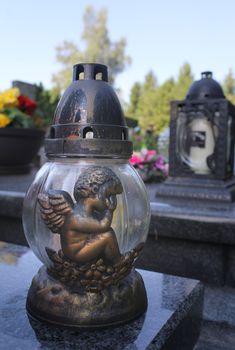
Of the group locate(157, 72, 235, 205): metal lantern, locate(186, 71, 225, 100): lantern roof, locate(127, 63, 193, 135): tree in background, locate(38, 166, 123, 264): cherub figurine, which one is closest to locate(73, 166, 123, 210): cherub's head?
locate(38, 166, 123, 264): cherub figurine

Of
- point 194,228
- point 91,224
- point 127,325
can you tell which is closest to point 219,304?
point 194,228

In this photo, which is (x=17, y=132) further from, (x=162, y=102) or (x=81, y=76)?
(x=162, y=102)

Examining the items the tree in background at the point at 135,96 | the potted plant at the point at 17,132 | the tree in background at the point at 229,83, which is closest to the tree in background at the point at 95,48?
the tree in background at the point at 135,96

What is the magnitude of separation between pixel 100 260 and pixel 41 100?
4.14 metres

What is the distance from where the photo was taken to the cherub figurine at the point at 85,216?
2.64 feet

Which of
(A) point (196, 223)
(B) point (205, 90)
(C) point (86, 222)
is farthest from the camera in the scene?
(B) point (205, 90)

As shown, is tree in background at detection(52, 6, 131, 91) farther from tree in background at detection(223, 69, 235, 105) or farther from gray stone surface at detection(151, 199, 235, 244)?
gray stone surface at detection(151, 199, 235, 244)

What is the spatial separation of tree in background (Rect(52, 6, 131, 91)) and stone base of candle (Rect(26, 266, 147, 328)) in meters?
31.5

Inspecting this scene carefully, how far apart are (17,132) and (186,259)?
1.70m

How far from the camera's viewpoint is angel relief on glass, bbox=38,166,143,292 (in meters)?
0.81

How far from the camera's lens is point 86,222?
2.64 feet

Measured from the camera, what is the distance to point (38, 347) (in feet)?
2.54

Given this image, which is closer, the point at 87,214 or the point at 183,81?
the point at 87,214

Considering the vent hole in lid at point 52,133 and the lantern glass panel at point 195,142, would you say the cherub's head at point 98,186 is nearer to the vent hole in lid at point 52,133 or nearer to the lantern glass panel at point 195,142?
the vent hole in lid at point 52,133
